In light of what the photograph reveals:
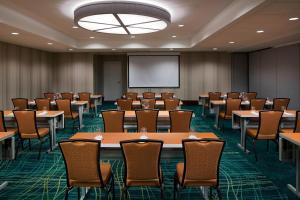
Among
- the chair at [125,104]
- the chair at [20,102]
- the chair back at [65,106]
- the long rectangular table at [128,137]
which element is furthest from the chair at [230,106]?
the chair at [20,102]

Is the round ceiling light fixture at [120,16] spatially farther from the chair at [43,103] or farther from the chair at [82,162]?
the chair at [82,162]

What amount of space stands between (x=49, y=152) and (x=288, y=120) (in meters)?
5.11

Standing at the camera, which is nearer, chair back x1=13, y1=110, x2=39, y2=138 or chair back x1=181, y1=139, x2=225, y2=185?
chair back x1=181, y1=139, x2=225, y2=185

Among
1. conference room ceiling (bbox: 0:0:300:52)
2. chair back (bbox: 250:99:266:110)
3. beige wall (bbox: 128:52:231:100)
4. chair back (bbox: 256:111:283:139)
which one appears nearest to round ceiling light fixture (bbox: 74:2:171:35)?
conference room ceiling (bbox: 0:0:300:52)

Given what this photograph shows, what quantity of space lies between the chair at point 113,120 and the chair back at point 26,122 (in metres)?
1.40

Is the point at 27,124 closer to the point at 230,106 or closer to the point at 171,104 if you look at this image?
the point at 171,104

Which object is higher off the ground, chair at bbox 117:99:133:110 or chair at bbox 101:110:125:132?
chair at bbox 117:99:133:110

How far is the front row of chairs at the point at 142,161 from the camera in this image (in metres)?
2.71

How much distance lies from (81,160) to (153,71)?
11896mm

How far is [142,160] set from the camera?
2799mm

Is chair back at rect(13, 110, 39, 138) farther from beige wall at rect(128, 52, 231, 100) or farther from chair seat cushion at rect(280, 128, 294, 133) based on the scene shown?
beige wall at rect(128, 52, 231, 100)

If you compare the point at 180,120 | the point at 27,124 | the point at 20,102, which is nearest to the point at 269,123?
the point at 180,120

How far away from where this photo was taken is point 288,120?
5.71 m

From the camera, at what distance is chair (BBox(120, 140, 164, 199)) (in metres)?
2.71
